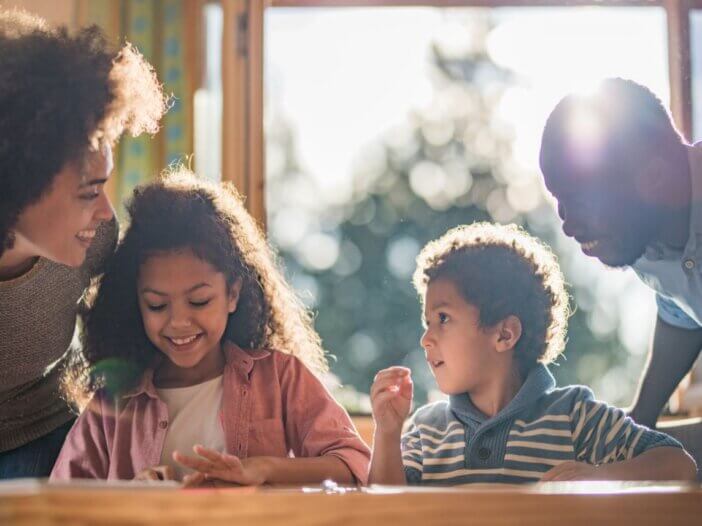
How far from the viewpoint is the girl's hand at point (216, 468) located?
51.8 inches

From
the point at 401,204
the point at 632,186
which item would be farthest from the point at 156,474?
the point at 401,204

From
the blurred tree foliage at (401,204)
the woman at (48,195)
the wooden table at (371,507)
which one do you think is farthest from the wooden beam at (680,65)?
the wooden table at (371,507)

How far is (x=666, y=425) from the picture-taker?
1.67 metres

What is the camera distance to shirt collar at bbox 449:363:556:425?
5.10 feet

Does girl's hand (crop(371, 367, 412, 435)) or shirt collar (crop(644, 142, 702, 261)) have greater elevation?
shirt collar (crop(644, 142, 702, 261))

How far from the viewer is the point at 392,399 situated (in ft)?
4.92

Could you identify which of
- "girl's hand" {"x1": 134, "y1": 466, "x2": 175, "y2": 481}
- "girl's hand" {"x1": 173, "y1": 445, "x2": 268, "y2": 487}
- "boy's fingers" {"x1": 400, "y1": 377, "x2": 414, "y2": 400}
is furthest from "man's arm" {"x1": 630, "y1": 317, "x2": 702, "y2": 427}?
"girl's hand" {"x1": 134, "y1": 466, "x2": 175, "y2": 481}

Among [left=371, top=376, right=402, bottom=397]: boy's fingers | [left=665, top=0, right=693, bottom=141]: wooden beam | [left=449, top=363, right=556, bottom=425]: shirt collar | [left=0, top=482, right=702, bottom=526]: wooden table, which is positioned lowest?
[left=0, top=482, right=702, bottom=526]: wooden table

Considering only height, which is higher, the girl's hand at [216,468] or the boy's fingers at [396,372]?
the boy's fingers at [396,372]

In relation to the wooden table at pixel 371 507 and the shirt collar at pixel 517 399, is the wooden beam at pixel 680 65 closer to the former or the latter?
the shirt collar at pixel 517 399

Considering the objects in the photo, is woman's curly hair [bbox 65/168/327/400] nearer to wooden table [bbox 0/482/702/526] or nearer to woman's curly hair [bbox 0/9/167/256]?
woman's curly hair [bbox 0/9/167/256]

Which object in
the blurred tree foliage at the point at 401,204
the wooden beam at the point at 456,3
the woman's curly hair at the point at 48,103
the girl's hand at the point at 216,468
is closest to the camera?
the girl's hand at the point at 216,468

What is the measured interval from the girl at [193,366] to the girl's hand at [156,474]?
46mm

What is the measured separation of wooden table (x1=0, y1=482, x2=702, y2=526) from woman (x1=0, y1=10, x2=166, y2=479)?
804 millimetres
